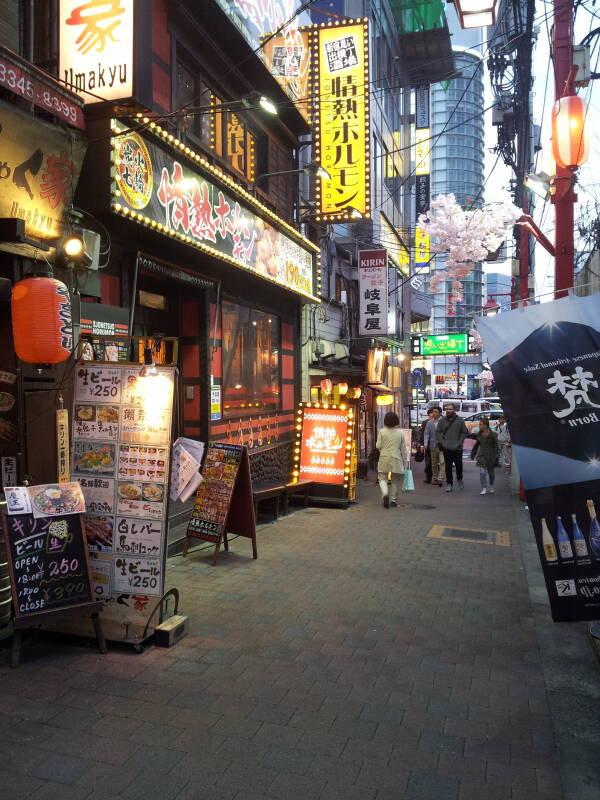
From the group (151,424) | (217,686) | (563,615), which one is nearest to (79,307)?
(151,424)

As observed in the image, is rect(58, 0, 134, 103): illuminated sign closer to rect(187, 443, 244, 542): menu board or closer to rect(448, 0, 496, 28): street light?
rect(448, 0, 496, 28): street light

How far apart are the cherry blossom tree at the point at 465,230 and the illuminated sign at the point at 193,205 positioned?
10.9m

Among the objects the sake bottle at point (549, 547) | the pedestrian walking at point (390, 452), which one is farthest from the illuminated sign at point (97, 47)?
the pedestrian walking at point (390, 452)

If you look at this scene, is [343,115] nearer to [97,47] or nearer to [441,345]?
[97,47]

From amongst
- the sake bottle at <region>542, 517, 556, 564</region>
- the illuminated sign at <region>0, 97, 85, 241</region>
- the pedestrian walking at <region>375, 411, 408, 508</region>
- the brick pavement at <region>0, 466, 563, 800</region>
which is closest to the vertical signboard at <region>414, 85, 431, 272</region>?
the pedestrian walking at <region>375, 411, 408, 508</region>

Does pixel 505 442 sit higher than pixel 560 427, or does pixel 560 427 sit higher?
pixel 560 427

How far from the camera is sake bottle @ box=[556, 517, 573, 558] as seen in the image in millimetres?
4133

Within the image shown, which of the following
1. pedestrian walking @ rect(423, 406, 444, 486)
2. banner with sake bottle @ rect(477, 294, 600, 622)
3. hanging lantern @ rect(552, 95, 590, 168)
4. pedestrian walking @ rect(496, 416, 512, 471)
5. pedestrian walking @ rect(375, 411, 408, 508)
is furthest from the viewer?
pedestrian walking @ rect(496, 416, 512, 471)

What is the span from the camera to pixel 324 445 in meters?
12.9

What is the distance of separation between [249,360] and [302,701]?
9.42m

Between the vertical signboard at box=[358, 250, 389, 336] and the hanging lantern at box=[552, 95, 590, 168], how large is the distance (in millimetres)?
10375

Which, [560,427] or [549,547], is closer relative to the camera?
[560,427]

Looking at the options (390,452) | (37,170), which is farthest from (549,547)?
(390,452)

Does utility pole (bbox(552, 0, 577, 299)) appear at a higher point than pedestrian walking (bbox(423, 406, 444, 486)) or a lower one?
higher
